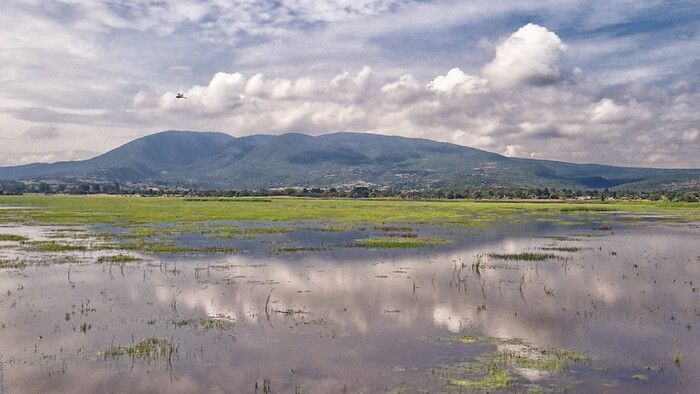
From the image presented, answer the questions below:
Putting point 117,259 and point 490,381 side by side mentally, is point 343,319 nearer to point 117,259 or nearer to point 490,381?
point 490,381

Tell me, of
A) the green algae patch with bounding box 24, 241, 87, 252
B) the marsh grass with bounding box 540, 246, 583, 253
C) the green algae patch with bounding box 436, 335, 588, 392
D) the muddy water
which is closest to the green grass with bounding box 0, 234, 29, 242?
the green algae patch with bounding box 24, 241, 87, 252

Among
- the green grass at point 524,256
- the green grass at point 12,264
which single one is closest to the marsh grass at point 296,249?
the green grass at point 524,256

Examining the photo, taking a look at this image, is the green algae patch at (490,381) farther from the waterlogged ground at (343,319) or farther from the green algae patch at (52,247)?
the green algae patch at (52,247)

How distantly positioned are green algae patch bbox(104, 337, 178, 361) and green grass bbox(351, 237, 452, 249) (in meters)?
34.0

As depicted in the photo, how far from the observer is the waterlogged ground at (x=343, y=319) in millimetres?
18266

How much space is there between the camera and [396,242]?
190 feet

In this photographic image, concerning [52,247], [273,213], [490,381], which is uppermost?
[273,213]

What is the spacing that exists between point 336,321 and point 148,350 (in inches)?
332

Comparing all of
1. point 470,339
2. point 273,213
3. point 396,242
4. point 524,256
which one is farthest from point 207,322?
point 273,213

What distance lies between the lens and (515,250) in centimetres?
5341

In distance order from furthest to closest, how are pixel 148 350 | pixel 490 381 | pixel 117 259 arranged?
A: 1. pixel 117 259
2. pixel 148 350
3. pixel 490 381

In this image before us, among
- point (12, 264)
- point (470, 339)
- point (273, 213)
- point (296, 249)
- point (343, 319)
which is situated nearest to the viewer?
point (470, 339)

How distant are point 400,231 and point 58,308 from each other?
49.2 meters

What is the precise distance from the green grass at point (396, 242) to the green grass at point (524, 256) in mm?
8781
